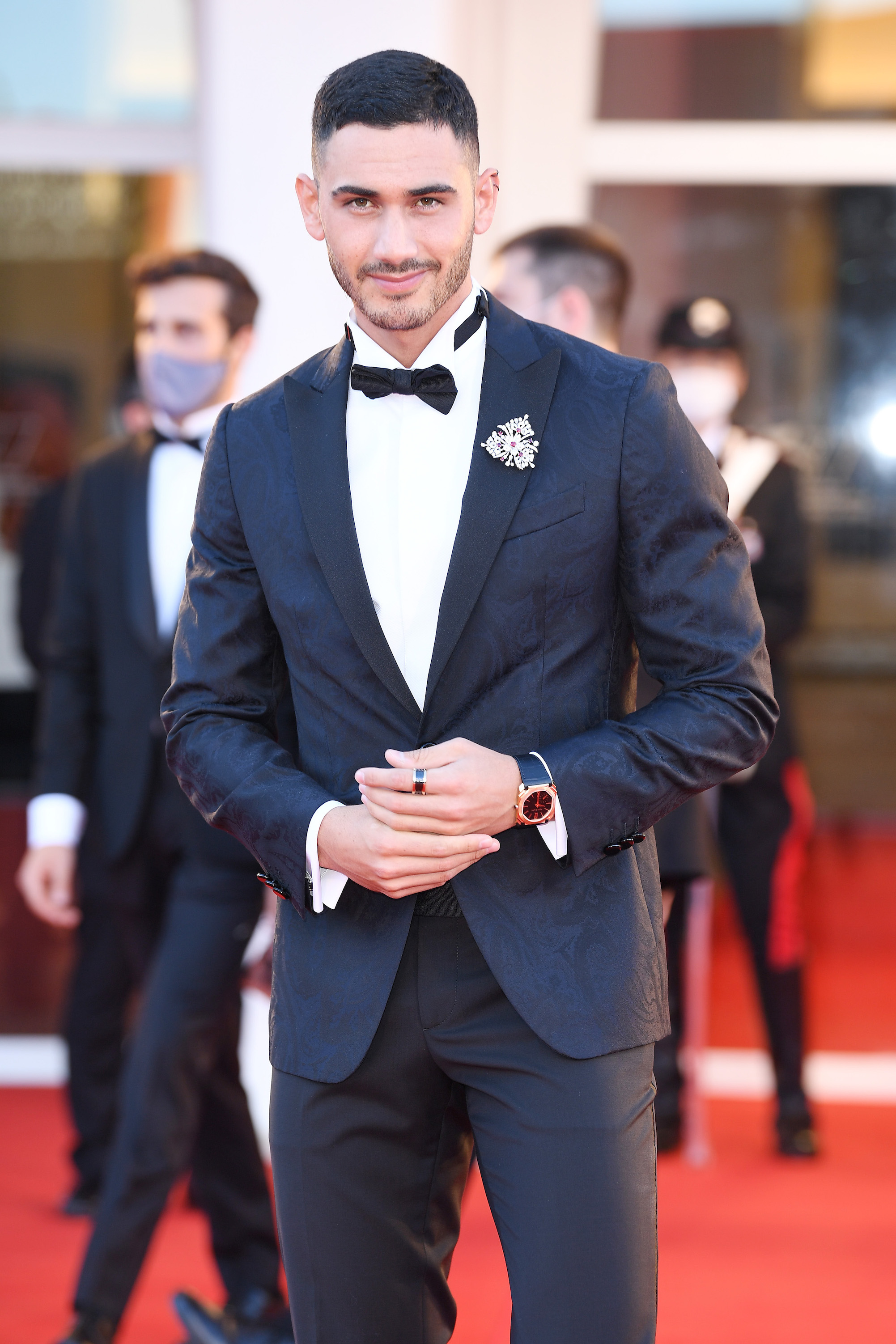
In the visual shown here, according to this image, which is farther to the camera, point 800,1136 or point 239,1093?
point 800,1136

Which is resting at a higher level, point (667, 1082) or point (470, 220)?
point (470, 220)

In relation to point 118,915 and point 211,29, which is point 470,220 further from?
point 211,29

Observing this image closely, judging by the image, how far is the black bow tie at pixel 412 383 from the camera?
1.40 metres

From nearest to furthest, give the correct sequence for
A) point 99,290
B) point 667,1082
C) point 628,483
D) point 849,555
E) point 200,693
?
point 628,483 → point 200,693 → point 667,1082 → point 849,555 → point 99,290

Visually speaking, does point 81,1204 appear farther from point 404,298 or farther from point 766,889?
point 404,298

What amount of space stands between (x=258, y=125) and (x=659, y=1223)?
2472mm

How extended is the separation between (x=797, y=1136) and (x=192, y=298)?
7.49ft

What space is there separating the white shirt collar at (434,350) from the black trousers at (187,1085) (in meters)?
1.13

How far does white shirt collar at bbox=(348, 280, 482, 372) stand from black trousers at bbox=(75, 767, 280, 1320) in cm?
113

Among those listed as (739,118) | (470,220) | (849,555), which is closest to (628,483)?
(470,220)

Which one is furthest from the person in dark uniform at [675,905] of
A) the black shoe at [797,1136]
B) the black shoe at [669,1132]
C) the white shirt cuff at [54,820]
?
the white shirt cuff at [54,820]

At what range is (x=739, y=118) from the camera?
478 cm

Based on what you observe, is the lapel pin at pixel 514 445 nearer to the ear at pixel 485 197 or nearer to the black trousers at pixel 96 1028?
→ the ear at pixel 485 197

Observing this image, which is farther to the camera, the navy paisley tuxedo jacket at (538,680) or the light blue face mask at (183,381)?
the light blue face mask at (183,381)
